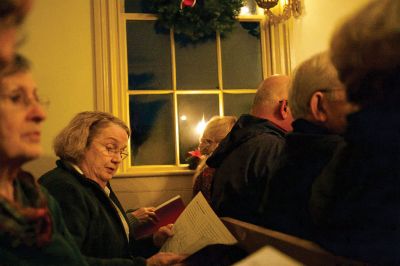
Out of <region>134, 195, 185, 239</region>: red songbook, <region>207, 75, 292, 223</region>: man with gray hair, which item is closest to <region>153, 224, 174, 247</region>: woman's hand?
<region>207, 75, 292, 223</region>: man with gray hair

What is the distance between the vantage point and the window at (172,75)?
257cm

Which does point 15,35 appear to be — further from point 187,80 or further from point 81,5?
point 187,80

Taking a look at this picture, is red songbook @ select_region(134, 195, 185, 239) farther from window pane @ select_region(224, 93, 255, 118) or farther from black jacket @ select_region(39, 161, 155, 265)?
window pane @ select_region(224, 93, 255, 118)

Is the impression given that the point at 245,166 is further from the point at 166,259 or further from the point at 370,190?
the point at 370,190

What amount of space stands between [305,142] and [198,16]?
1838 mm

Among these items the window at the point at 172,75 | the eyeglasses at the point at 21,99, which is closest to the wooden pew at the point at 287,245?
the eyeglasses at the point at 21,99

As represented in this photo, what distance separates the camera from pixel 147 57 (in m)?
2.67

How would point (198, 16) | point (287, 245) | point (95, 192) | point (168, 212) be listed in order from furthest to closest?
point (198, 16) < point (168, 212) < point (95, 192) < point (287, 245)

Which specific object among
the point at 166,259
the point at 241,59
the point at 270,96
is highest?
the point at 241,59

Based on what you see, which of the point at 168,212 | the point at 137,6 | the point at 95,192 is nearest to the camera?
the point at 95,192

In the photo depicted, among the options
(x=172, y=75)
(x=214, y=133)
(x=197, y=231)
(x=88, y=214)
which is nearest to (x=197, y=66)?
(x=172, y=75)

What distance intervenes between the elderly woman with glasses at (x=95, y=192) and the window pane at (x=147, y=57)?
117 cm

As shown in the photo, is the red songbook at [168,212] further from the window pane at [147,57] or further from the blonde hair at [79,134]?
the window pane at [147,57]

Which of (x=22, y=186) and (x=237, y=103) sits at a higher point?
(x=237, y=103)
